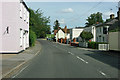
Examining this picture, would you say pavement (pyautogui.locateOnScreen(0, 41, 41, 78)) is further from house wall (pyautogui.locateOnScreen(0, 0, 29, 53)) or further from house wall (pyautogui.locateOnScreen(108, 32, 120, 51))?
house wall (pyautogui.locateOnScreen(108, 32, 120, 51))

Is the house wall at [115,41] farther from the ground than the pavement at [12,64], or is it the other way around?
the house wall at [115,41]

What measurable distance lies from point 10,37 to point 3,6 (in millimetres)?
3471

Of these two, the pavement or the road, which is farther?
the pavement

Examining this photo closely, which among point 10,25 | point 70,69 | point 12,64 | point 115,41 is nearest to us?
point 70,69

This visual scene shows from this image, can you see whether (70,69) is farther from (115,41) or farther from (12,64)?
(115,41)

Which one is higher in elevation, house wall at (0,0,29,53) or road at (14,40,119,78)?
house wall at (0,0,29,53)

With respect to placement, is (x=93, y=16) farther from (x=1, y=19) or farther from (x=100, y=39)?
(x=1, y=19)

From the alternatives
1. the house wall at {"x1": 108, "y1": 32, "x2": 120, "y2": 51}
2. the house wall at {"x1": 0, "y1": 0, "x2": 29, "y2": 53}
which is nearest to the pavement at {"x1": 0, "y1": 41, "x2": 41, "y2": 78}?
the house wall at {"x1": 0, "y1": 0, "x2": 29, "y2": 53}

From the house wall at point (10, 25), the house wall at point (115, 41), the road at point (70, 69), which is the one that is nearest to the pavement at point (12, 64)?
the road at point (70, 69)

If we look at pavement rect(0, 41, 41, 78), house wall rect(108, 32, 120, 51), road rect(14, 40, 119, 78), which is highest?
house wall rect(108, 32, 120, 51)

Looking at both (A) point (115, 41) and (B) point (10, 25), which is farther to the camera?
(A) point (115, 41)

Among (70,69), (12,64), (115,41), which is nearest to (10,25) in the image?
(12,64)

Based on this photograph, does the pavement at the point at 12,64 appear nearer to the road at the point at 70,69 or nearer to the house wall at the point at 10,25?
the road at the point at 70,69

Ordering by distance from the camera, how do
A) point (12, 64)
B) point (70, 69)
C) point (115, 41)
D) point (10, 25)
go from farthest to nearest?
point (115, 41)
point (10, 25)
point (12, 64)
point (70, 69)
